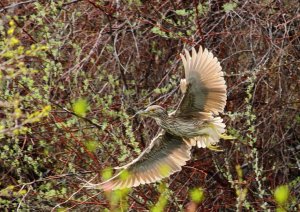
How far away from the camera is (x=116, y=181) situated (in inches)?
168

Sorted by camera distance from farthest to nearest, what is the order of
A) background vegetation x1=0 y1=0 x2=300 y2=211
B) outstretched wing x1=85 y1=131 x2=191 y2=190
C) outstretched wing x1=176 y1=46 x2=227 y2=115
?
background vegetation x1=0 y1=0 x2=300 y2=211
outstretched wing x1=85 y1=131 x2=191 y2=190
outstretched wing x1=176 y1=46 x2=227 y2=115

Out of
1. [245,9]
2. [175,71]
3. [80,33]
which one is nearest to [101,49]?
[80,33]

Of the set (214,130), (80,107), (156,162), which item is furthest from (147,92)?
(80,107)

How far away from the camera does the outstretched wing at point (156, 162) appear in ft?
14.2

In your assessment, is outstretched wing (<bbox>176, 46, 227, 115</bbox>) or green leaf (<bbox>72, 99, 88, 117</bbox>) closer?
green leaf (<bbox>72, 99, 88, 117</bbox>)

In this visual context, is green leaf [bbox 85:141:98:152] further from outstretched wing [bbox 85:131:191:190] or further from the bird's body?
the bird's body

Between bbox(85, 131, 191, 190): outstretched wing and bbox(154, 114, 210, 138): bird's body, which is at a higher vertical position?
bbox(154, 114, 210, 138): bird's body

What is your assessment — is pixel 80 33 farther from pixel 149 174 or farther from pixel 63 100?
pixel 149 174

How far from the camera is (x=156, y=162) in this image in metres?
4.47

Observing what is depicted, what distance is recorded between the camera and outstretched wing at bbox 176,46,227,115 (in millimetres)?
4219

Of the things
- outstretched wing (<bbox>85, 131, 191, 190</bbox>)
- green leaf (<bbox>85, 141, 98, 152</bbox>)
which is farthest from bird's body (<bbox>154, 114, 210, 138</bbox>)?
green leaf (<bbox>85, 141, 98, 152</bbox>)

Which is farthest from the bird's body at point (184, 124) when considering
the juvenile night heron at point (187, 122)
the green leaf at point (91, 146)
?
the green leaf at point (91, 146)

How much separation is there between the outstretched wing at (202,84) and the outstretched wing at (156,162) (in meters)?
0.30

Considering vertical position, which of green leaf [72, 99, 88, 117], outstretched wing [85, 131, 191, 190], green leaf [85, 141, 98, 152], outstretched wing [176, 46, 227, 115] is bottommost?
outstretched wing [85, 131, 191, 190]
